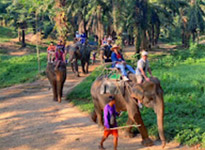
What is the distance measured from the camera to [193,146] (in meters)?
8.33

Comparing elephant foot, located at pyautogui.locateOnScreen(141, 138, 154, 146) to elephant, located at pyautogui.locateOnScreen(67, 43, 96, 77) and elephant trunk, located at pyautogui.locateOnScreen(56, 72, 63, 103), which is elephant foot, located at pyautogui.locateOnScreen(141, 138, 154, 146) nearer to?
elephant trunk, located at pyautogui.locateOnScreen(56, 72, 63, 103)

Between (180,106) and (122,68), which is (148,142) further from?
(180,106)

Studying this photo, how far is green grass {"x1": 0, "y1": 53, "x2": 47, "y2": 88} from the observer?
21573mm

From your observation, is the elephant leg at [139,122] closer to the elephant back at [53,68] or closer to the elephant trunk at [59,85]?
the elephant trunk at [59,85]

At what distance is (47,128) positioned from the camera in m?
10.7

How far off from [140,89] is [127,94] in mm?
825

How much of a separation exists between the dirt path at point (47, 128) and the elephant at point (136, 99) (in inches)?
23.5

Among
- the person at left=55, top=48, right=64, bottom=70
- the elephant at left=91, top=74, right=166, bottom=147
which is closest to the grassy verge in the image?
the elephant at left=91, top=74, right=166, bottom=147

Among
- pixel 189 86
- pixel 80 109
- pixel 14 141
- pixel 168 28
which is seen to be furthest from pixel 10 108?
pixel 168 28

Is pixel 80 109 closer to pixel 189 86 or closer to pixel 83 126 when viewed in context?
pixel 83 126

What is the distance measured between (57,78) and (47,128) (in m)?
4.08

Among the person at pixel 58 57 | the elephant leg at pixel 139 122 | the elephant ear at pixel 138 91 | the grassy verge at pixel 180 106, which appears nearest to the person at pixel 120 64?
the elephant ear at pixel 138 91

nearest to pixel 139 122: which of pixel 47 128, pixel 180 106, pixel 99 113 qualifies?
pixel 99 113

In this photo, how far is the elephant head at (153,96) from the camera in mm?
7580
